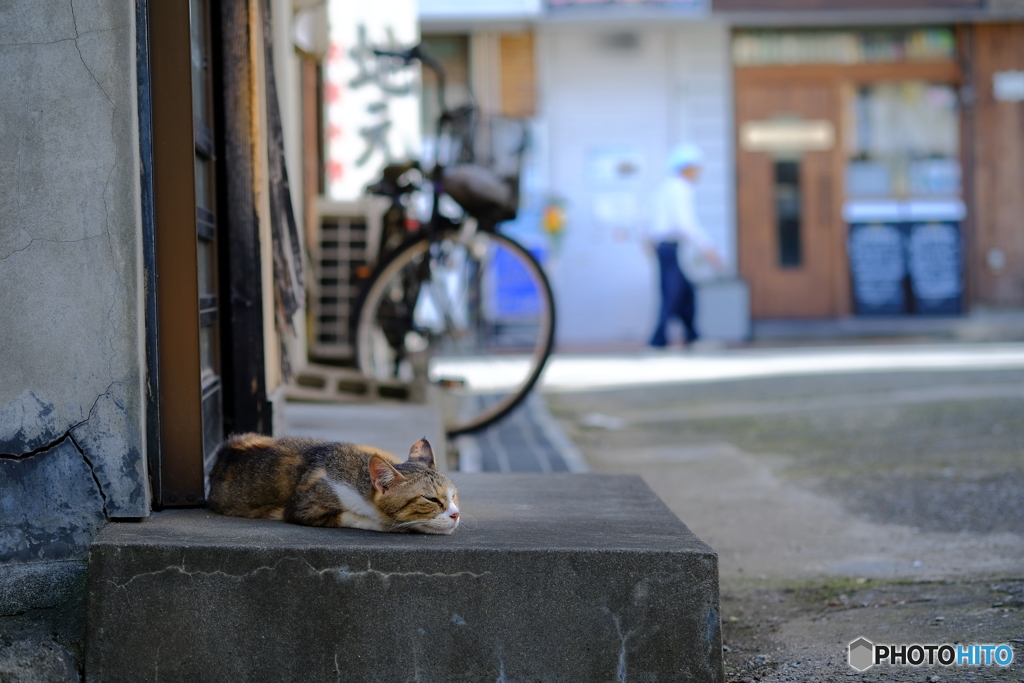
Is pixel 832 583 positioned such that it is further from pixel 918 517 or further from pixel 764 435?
pixel 764 435

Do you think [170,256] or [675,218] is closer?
[170,256]

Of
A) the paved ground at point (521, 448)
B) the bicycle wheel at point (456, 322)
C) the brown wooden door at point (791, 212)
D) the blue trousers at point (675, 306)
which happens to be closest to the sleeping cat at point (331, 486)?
the paved ground at point (521, 448)

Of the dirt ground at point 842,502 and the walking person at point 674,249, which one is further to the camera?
the walking person at point 674,249

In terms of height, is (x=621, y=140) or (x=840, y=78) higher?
(x=840, y=78)

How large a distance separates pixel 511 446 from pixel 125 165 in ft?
11.0

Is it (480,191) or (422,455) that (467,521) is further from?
(480,191)

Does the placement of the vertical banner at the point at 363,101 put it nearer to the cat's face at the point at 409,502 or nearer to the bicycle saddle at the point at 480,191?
the bicycle saddle at the point at 480,191

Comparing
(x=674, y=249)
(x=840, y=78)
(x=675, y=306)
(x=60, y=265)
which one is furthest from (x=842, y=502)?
(x=840, y=78)

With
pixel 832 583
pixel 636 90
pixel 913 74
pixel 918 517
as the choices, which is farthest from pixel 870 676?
pixel 913 74

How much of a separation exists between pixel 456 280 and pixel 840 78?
10.2 meters

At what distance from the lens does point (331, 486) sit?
2.56 m

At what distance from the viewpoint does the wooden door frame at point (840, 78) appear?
14.3 metres

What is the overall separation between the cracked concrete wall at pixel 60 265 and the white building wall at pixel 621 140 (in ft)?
38.3

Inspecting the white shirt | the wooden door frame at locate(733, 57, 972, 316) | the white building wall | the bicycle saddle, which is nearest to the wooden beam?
the bicycle saddle
